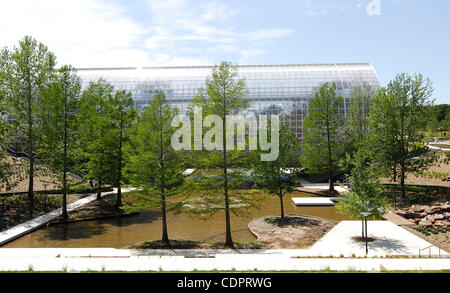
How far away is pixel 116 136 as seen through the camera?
3070 centimetres

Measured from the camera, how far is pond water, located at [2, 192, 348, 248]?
2212 cm

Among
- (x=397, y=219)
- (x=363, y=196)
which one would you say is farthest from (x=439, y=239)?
(x=397, y=219)

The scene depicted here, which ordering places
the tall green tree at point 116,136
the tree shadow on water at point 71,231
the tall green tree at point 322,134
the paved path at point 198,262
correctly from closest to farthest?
the paved path at point 198,262, the tree shadow on water at point 71,231, the tall green tree at point 116,136, the tall green tree at point 322,134

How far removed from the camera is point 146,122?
2095cm

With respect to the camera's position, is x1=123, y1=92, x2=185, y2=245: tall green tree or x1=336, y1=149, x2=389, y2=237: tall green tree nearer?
x1=123, y1=92, x2=185, y2=245: tall green tree

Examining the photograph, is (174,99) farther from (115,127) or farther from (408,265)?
(408,265)

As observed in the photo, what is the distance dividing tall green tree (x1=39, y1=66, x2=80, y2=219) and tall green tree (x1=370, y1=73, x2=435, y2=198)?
93.8 ft

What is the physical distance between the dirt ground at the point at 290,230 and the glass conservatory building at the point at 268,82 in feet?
87.0

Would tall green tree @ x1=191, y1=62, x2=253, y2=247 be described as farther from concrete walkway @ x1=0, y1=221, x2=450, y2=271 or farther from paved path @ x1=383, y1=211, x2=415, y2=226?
paved path @ x1=383, y1=211, x2=415, y2=226

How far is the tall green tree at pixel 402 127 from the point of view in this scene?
32531mm

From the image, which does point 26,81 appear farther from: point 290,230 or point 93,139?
point 290,230

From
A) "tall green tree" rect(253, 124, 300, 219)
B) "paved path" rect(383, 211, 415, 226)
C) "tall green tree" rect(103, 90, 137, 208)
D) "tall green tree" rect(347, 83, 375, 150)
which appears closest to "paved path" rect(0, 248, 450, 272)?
"tall green tree" rect(253, 124, 300, 219)

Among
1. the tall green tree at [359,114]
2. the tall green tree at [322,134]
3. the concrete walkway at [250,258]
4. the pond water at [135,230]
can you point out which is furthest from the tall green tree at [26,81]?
the tall green tree at [359,114]

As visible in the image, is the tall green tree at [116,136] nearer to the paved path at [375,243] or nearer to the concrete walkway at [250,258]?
the concrete walkway at [250,258]
